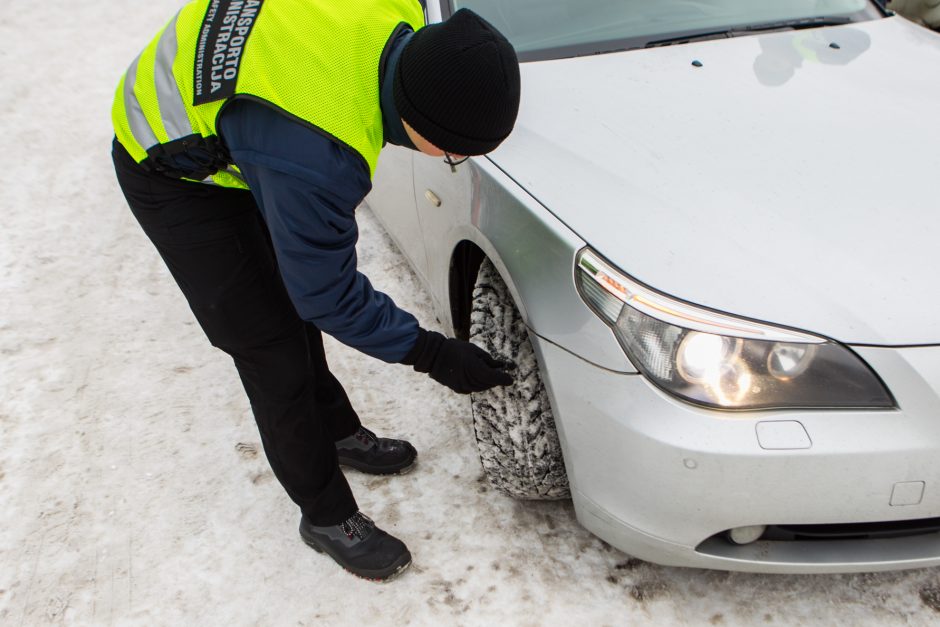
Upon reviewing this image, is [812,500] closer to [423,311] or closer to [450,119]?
[450,119]

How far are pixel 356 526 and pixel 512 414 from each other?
1.80ft

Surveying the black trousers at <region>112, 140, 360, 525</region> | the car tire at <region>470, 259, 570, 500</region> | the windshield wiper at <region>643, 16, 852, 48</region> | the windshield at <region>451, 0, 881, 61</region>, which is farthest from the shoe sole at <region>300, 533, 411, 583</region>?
the windshield wiper at <region>643, 16, 852, 48</region>

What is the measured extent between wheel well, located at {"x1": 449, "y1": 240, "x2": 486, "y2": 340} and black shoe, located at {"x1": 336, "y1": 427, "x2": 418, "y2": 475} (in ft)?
1.28

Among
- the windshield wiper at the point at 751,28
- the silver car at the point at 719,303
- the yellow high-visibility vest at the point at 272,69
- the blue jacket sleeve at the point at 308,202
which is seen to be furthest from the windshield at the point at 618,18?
the blue jacket sleeve at the point at 308,202

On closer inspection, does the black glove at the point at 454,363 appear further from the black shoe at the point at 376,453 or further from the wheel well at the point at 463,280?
the black shoe at the point at 376,453

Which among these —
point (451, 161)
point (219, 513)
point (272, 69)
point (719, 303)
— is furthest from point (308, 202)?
point (219, 513)

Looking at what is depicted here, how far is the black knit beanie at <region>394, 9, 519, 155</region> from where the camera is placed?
4.48ft

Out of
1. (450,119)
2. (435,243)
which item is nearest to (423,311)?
(435,243)

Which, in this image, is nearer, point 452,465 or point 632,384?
point 632,384

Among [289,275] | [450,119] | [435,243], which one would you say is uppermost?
[450,119]

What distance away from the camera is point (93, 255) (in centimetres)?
365

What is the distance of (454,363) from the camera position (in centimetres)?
176

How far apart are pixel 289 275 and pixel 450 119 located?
43 centimetres

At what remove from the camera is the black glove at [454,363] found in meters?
1.72
